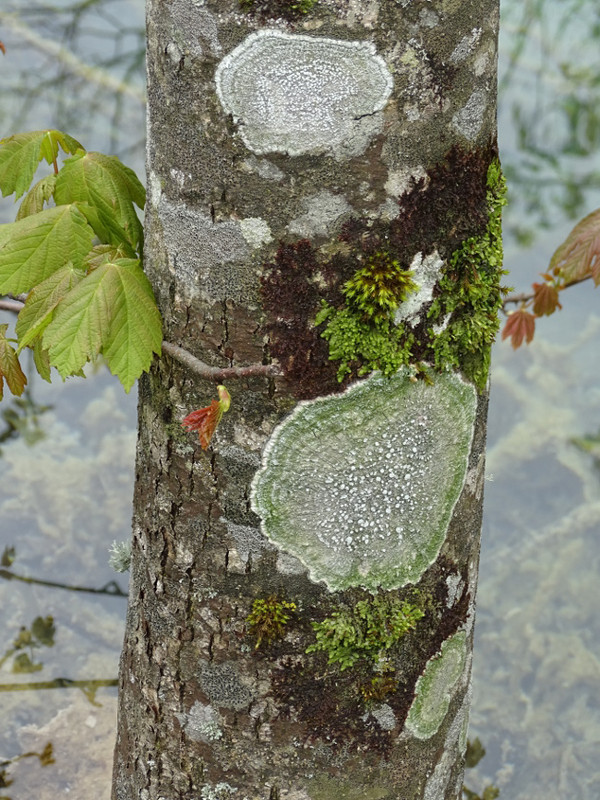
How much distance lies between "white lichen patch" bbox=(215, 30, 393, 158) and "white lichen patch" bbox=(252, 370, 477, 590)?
10.4 inches

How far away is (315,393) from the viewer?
3.25ft

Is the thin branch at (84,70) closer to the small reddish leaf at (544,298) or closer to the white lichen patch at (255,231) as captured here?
the small reddish leaf at (544,298)

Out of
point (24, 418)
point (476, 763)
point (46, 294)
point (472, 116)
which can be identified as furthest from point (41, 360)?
point (24, 418)

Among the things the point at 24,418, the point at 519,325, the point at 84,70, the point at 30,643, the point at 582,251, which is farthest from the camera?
the point at 84,70

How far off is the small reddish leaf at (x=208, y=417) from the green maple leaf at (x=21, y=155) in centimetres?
46

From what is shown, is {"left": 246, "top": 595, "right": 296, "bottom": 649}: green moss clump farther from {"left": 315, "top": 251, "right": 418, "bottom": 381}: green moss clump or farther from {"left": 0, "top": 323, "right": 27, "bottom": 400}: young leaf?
{"left": 0, "top": 323, "right": 27, "bottom": 400}: young leaf

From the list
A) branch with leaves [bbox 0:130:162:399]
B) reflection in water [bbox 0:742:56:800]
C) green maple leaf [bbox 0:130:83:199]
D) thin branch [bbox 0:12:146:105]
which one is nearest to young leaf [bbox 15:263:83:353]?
branch with leaves [bbox 0:130:162:399]

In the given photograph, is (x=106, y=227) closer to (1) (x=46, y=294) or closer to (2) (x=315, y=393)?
(1) (x=46, y=294)

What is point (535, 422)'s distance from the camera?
271cm

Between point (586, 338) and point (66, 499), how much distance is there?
1.70 meters

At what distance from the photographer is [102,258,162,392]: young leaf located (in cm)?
100

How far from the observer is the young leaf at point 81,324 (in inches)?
39.0

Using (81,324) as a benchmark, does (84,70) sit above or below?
above

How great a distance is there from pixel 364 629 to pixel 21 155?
2.48ft
